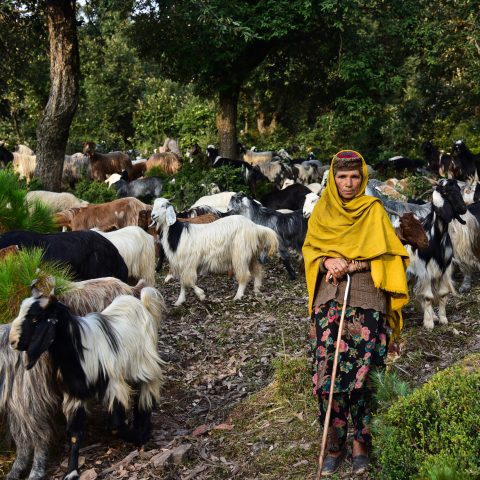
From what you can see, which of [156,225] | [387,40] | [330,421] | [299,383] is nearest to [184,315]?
[156,225]

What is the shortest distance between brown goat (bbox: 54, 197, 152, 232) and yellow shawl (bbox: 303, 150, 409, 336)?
6.66 m

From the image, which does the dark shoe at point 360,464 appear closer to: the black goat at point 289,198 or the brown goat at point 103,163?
the black goat at point 289,198

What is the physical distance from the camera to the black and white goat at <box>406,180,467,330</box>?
696 cm

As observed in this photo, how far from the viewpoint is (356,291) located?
395 centimetres

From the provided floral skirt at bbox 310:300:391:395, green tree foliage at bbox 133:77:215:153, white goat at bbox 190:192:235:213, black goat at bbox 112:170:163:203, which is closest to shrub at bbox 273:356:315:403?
floral skirt at bbox 310:300:391:395

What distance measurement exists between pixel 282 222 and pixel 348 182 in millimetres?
6696

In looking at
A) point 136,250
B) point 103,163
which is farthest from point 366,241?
point 103,163

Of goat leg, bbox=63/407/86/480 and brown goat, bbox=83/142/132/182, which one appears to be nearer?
goat leg, bbox=63/407/86/480

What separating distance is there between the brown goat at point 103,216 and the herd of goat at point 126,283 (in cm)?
2

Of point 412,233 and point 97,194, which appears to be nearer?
point 412,233

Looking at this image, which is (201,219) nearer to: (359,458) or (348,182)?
(348,182)

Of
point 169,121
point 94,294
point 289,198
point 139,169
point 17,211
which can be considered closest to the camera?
point 94,294

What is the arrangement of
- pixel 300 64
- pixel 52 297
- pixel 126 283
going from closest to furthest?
pixel 52 297 → pixel 126 283 → pixel 300 64

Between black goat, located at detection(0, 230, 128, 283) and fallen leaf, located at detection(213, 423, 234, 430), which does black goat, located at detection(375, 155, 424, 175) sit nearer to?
black goat, located at detection(0, 230, 128, 283)
